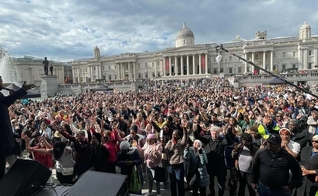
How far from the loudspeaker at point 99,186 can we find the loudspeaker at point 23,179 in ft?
2.14

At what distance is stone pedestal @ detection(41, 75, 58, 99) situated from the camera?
3666 centimetres

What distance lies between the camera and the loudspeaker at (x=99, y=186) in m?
2.62

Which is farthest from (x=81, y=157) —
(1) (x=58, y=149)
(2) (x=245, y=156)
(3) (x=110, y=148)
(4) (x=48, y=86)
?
(4) (x=48, y=86)

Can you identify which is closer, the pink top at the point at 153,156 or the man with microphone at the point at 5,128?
the man with microphone at the point at 5,128

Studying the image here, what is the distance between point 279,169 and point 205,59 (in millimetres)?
75917

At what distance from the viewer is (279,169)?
356cm

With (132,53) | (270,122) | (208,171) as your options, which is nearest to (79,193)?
(208,171)

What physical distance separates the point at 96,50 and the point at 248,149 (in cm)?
10306

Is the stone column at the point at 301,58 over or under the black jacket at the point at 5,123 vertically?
over

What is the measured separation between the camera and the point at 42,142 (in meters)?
5.78

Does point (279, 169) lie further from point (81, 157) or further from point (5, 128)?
point (5, 128)

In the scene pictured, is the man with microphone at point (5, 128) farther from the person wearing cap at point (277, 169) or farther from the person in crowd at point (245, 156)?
the person in crowd at point (245, 156)

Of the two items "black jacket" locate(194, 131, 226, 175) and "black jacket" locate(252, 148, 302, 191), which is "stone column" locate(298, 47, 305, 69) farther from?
"black jacket" locate(252, 148, 302, 191)

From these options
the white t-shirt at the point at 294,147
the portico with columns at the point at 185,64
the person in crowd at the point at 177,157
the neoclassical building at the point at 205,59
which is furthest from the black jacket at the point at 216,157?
the portico with columns at the point at 185,64
